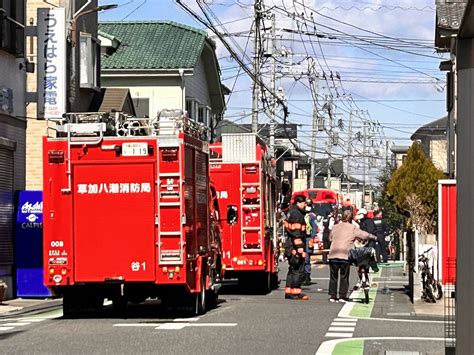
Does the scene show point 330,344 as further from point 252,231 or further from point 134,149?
point 252,231

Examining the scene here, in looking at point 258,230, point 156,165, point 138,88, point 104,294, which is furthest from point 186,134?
point 138,88

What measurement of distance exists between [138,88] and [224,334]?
25513 millimetres

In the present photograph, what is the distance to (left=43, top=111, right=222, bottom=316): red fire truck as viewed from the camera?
54.0 feet

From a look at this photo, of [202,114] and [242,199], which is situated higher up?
[202,114]

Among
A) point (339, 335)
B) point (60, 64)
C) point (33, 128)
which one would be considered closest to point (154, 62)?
point (33, 128)

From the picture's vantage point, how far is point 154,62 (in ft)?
126

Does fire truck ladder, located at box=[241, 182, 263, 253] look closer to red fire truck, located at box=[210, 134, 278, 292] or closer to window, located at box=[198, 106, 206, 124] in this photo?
red fire truck, located at box=[210, 134, 278, 292]

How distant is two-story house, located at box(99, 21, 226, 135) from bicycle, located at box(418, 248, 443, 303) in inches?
734

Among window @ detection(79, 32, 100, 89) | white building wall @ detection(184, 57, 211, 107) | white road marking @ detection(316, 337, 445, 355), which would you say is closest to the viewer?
white road marking @ detection(316, 337, 445, 355)

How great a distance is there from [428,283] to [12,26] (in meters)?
10.9

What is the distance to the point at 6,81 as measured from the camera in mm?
24047

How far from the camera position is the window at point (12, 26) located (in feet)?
76.4

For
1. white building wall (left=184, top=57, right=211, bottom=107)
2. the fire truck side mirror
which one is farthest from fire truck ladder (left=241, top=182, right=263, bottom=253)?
white building wall (left=184, top=57, right=211, bottom=107)

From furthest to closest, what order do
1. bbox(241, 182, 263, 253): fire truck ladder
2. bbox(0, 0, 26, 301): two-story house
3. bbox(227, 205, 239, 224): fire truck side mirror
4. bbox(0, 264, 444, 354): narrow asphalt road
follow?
bbox(0, 0, 26, 301): two-story house, bbox(241, 182, 263, 253): fire truck ladder, bbox(227, 205, 239, 224): fire truck side mirror, bbox(0, 264, 444, 354): narrow asphalt road
